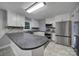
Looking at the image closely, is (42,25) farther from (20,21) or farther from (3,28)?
(3,28)

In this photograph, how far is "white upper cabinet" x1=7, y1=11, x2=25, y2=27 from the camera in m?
0.92

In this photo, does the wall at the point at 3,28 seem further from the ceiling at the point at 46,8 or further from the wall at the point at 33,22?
the wall at the point at 33,22

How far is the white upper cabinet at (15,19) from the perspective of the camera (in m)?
0.92

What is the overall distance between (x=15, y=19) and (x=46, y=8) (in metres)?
0.48

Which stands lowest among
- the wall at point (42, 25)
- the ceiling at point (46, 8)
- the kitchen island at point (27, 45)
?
the kitchen island at point (27, 45)

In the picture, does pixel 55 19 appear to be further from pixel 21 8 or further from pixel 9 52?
pixel 9 52

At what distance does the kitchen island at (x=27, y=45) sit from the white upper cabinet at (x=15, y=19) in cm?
14

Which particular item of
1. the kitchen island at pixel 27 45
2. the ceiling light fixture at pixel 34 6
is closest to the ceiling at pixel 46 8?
the ceiling light fixture at pixel 34 6

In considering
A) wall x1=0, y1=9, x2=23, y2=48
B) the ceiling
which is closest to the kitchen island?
wall x1=0, y1=9, x2=23, y2=48

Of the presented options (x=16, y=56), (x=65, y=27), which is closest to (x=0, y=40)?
(x=16, y=56)

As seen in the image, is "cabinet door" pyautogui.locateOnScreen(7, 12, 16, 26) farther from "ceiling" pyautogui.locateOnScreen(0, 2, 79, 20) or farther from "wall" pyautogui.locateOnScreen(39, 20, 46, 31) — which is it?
"wall" pyautogui.locateOnScreen(39, 20, 46, 31)

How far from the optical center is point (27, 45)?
0.79 meters

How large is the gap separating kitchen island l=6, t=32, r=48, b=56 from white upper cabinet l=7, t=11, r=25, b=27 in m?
0.14

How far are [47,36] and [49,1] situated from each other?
495mm
